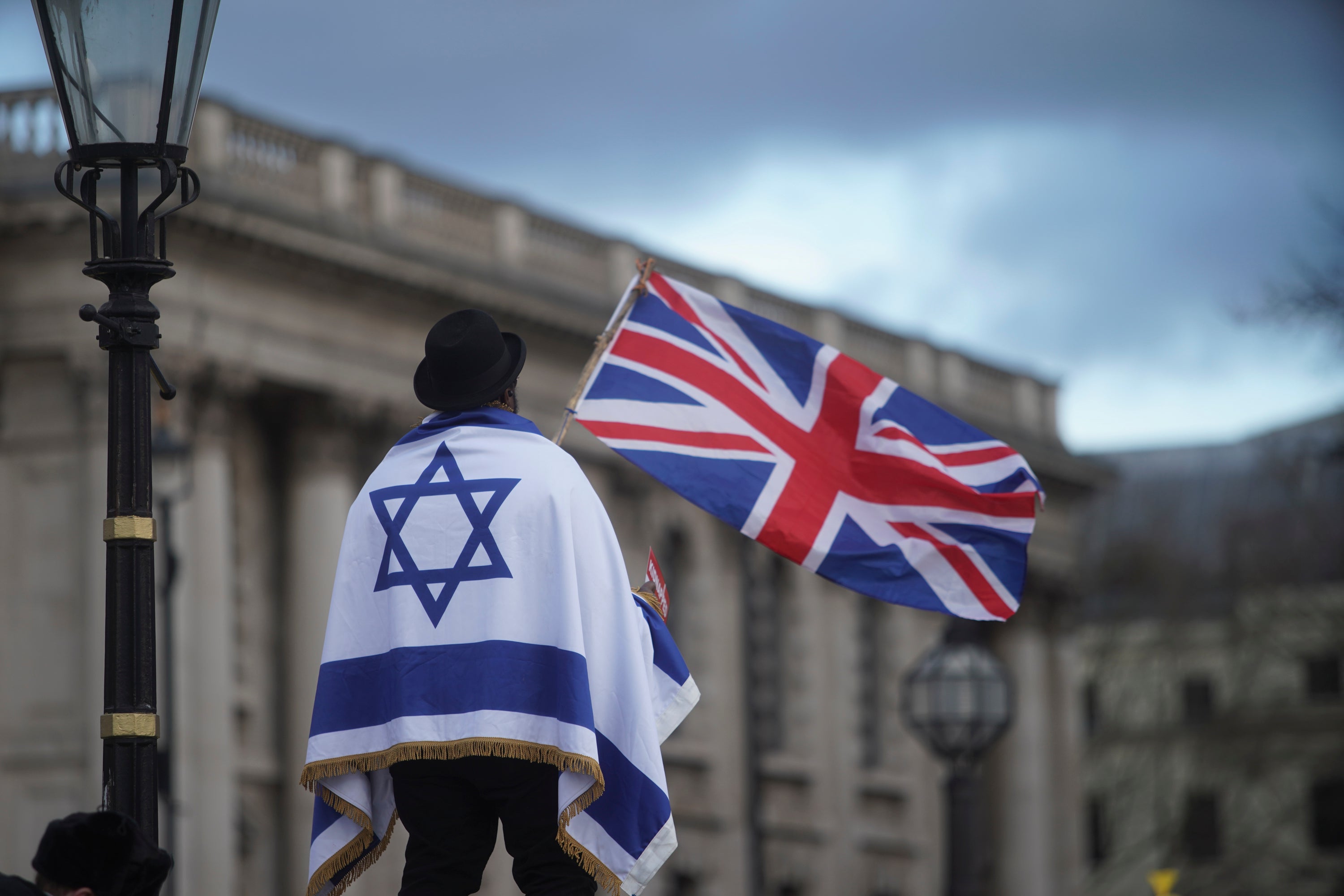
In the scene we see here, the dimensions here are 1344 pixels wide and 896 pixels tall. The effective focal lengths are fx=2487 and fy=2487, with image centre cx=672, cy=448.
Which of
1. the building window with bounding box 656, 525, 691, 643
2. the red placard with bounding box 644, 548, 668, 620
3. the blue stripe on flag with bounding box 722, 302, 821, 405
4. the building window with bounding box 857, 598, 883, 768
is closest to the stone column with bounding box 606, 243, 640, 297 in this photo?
the building window with bounding box 656, 525, 691, 643

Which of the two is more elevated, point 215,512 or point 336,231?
point 336,231

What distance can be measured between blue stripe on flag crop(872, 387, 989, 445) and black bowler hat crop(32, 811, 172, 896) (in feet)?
14.0

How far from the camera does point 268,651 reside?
103 ft

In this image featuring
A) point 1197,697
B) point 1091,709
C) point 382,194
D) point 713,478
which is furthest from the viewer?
point 1197,697

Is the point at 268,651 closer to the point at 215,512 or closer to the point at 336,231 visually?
the point at 215,512

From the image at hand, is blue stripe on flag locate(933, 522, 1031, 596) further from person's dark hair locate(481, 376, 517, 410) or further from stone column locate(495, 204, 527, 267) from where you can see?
Result: stone column locate(495, 204, 527, 267)

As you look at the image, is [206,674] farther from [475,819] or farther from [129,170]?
[475,819]

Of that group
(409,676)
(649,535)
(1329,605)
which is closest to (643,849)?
(409,676)

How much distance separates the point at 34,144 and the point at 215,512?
15.5ft

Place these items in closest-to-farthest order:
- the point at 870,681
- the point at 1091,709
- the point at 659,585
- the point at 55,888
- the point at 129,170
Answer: the point at 55,888
the point at 129,170
the point at 659,585
the point at 870,681
the point at 1091,709

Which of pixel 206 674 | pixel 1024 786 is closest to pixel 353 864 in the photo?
pixel 206 674

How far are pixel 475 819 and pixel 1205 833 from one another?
59.2 metres

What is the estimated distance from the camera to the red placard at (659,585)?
6523mm

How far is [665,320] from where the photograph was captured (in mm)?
9023
